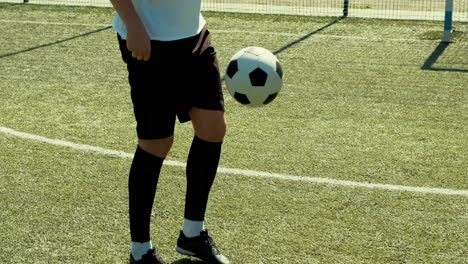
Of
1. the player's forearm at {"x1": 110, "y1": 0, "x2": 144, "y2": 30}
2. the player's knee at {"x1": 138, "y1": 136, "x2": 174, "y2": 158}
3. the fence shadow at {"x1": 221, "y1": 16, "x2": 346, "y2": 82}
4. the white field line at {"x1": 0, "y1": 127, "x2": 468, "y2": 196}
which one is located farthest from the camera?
the fence shadow at {"x1": 221, "y1": 16, "x2": 346, "y2": 82}

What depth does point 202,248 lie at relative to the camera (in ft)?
12.8

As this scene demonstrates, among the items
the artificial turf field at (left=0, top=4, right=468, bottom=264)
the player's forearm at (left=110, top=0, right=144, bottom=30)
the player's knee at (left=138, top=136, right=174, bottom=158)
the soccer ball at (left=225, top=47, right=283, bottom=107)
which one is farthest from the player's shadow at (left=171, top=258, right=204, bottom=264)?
the player's forearm at (left=110, top=0, right=144, bottom=30)

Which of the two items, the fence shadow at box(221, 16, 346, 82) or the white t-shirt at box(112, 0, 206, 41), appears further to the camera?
the fence shadow at box(221, 16, 346, 82)

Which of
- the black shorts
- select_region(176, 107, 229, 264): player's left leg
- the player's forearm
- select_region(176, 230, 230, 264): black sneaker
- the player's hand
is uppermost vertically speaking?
the player's forearm

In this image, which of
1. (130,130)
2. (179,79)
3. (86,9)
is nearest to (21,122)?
(130,130)

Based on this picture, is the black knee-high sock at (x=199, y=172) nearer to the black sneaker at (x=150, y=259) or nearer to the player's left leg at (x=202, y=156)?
the player's left leg at (x=202, y=156)

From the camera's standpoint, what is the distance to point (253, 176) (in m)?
5.27

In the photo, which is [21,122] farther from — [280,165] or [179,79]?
[179,79]

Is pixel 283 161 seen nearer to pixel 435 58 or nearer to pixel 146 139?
pixel 146 139

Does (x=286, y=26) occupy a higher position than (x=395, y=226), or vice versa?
(x=395, y=226)

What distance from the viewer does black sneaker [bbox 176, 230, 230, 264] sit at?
389 cm

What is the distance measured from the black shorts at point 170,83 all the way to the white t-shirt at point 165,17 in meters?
0.04

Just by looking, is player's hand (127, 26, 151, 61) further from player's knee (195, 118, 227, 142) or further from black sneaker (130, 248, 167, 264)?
black sneaker (130, 248, 167, 264)

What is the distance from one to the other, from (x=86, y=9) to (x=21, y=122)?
6.55m
